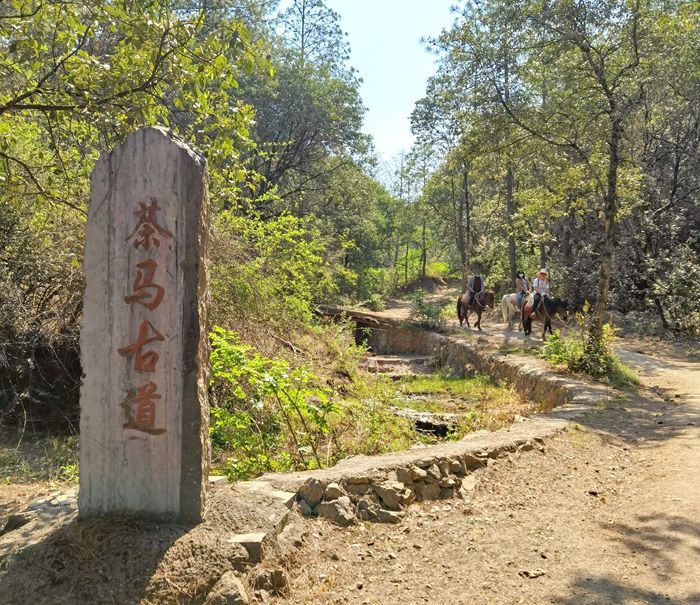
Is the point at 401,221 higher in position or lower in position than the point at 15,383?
higher

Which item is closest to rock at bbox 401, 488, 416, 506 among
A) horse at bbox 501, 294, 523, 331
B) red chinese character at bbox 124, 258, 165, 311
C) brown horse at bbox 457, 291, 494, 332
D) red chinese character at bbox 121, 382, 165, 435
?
red chinese character at bbox 121, 382, 165, 435

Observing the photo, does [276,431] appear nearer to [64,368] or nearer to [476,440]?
[476,440]

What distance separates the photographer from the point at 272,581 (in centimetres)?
328

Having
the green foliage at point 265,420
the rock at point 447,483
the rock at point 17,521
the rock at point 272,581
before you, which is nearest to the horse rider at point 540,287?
the green foliage at point 265,420

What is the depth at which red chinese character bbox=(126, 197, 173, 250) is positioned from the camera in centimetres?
333

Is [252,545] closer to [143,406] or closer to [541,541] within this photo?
[143,406]

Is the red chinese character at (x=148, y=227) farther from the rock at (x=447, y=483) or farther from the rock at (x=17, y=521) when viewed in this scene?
the rock at (x=447, y=483)

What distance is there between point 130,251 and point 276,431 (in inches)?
133

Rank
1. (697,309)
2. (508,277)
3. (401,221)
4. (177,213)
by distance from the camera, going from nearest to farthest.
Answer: (177,213), (697,309), (508,277), (401,221)

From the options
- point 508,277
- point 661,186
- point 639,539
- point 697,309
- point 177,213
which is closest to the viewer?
point 177,213

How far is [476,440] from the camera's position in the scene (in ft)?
19.3

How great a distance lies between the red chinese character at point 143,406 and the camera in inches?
131

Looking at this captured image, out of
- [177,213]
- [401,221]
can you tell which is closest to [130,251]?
[177,213]

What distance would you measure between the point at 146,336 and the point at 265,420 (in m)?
3.31
